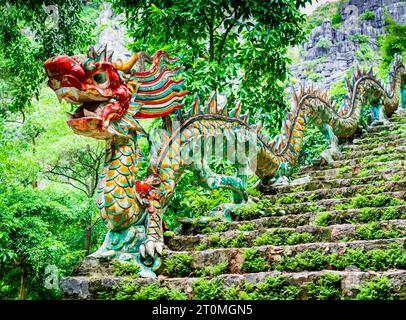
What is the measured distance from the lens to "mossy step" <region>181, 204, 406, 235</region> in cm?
441

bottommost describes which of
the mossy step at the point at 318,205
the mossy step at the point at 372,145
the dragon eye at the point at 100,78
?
the mossy step at the point at 318,205

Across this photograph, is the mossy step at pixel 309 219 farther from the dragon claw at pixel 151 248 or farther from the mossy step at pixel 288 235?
the dragon claw at pixel 151 248

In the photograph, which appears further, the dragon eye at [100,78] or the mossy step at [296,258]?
the dragon eye at [100,78]

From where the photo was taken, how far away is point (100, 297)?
3674 mm

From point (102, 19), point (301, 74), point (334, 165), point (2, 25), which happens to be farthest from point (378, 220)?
point (102, 19)

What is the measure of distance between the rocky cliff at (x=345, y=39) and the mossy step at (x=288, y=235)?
36830 millimetres

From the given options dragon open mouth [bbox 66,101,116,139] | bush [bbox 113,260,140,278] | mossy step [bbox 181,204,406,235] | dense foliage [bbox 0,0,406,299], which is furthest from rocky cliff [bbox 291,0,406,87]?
bush [bbox 113,260,140,278]

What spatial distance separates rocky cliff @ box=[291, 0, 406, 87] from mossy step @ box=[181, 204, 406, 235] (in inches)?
1432

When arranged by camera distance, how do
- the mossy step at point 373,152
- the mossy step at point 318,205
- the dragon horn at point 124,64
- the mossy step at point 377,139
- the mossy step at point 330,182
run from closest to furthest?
the dragon horn at point 124,64, the mossy step at point 318,205, the mossy step at point 330,182, the mossy step at point 373,152, the mossy step at point 377,139

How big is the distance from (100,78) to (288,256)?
2015 millimetres

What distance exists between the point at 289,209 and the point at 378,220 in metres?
1.15

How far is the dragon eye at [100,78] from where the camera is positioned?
3.95 meters

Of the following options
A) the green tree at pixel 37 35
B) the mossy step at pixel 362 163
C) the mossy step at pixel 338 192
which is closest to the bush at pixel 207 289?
the mossy step at pixel 338 192
